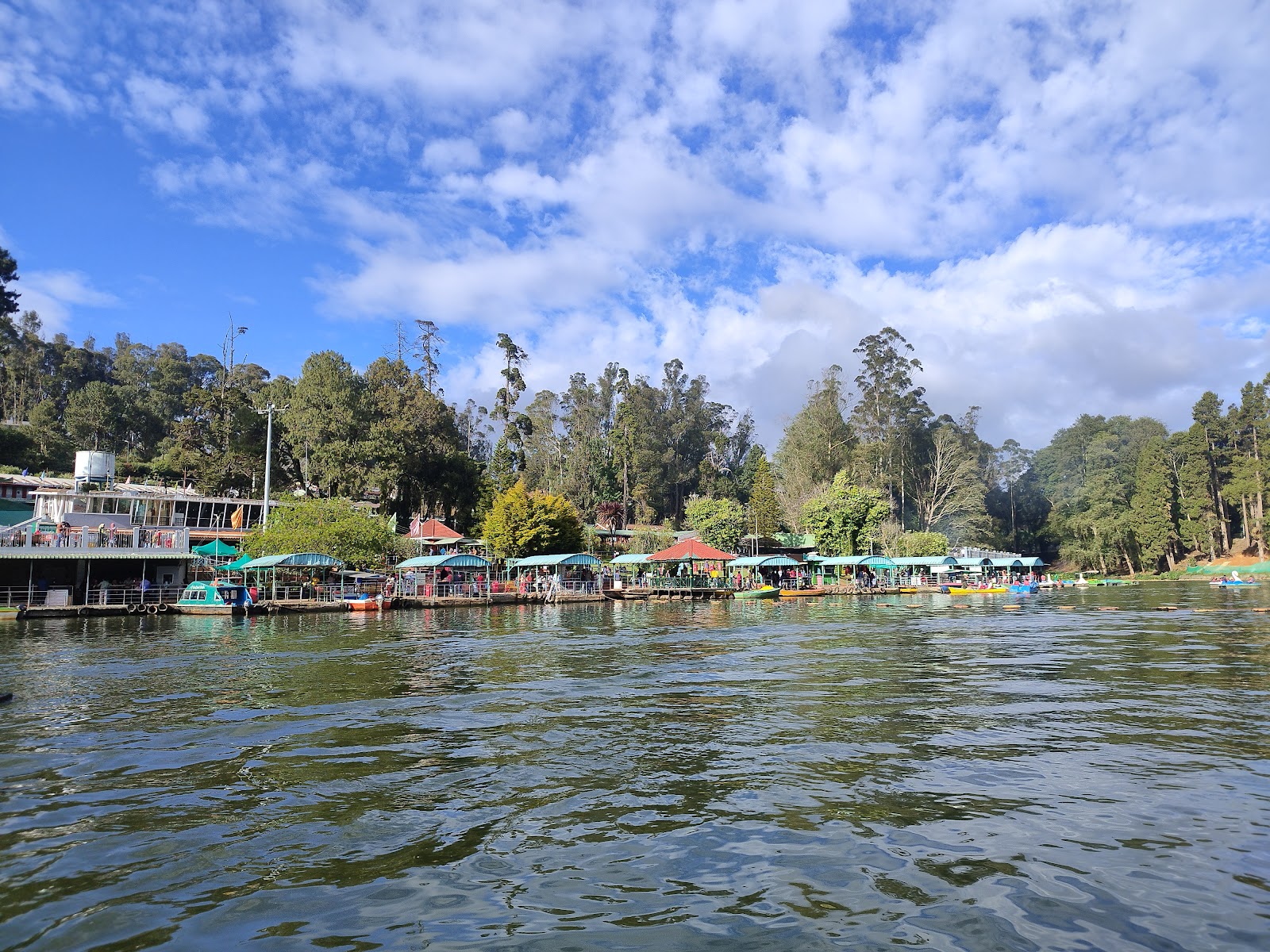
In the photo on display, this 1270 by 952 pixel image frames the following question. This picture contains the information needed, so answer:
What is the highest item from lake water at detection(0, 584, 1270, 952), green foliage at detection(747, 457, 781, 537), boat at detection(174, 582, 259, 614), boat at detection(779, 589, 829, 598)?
green foliage at detection(747, 457, 781, 537)

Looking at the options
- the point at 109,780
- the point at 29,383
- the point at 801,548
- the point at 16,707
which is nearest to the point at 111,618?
the point at 16,707

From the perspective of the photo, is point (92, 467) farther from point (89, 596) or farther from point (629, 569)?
point (629, 569)

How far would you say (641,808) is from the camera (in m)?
7.08

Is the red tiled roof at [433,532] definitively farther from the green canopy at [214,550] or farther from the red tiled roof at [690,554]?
the red tiled roof at [690,554]

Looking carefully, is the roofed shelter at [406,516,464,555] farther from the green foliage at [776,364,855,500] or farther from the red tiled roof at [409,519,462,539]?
the green foliage at [776,364,855,500]

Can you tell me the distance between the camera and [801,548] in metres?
61.5

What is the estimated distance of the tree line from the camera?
174 ft

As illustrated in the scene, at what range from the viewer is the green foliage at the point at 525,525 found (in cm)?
4803

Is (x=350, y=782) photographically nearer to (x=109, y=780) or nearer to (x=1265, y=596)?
(x=109, y=780)

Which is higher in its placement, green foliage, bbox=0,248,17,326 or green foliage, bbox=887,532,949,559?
green foliage, bbox=0,248,17,326

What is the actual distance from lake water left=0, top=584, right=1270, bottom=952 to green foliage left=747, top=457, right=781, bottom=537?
47.3 metres

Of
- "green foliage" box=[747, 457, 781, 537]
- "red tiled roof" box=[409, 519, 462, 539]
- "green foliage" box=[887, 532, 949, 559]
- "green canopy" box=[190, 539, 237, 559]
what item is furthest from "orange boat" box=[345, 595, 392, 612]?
"green foliage" box=[887, 532, 949, 559]

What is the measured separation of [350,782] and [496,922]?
367 centimetres

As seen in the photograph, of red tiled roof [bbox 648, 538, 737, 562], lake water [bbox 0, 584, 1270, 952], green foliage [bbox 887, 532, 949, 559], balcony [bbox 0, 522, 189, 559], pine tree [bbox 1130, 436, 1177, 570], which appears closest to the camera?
lake water [bbox 0, 584, 1270, 952]
